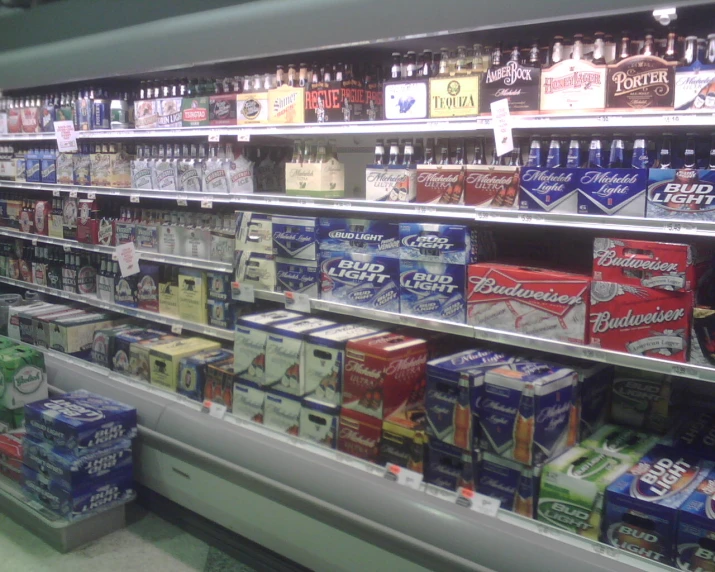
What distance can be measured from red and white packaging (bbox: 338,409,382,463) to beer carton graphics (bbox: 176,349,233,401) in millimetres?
953

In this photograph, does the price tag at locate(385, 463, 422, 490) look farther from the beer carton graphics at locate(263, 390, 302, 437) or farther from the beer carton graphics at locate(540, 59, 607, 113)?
the beer carton graphics at locate(540, 59, 607, 113)

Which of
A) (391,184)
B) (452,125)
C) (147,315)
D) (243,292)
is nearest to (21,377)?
(147,315)

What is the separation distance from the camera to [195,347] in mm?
3668

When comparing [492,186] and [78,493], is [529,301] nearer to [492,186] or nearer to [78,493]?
[492,186]

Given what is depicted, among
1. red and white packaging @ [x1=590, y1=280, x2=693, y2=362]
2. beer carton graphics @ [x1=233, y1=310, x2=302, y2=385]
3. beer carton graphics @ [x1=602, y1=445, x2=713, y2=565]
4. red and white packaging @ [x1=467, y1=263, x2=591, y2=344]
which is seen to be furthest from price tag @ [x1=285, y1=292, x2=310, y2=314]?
beer carton graphics @ [x1=602, y1=445, x2=713, y2=565]

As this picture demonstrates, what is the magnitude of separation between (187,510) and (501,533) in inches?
68.6

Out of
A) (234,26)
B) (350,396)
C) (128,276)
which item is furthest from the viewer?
(128,276)

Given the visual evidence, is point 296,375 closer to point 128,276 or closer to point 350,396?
point 350,396

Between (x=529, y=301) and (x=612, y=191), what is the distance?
1.51 ft

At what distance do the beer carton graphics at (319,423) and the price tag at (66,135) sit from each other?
2.52 metres

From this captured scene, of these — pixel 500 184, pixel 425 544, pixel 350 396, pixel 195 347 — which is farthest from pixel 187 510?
pixel 500 184

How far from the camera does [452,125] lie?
2471 millimetres

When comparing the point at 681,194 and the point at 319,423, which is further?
the point at 319,423

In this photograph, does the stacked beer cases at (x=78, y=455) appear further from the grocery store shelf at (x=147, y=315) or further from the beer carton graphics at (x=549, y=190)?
the beer carton graphics at (x=549, y=190)
